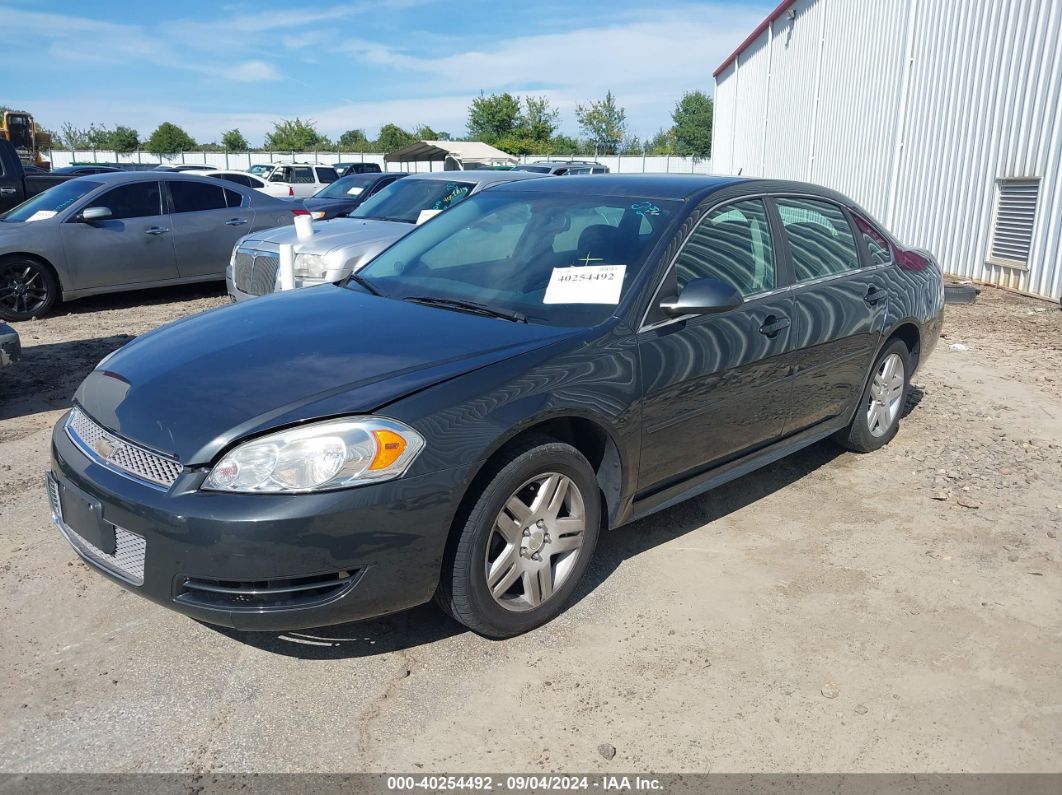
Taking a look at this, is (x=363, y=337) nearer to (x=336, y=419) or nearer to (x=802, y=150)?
(x=336, y=419)

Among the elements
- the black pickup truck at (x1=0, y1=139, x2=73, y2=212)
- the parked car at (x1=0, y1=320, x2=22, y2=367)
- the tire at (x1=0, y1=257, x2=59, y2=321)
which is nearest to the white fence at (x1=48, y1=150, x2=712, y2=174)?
the black pickup truck at (x1=0, y1=139, x2=73, y2=212)

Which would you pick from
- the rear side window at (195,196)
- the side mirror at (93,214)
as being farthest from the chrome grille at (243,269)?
the rear side window at (195,196)

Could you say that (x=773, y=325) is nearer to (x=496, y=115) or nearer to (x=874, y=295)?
(x=874, y=295)

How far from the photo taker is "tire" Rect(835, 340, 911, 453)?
508 cm

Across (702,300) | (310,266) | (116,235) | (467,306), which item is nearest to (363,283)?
(467,306)

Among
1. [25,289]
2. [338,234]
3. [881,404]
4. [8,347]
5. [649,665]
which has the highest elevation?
[338,234]

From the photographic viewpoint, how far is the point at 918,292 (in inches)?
210

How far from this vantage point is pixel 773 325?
4.05 metres

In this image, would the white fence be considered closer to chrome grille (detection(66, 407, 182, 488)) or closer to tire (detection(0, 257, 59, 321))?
tire (detection(0, 257, 59, 321))

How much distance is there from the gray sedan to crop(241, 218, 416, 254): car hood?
215 cm

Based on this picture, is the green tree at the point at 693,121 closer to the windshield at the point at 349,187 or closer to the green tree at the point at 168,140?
the green tree at the point at 168,140

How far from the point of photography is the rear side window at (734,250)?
3.78 meters

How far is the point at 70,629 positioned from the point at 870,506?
386cm

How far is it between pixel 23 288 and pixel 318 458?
8.61 m
